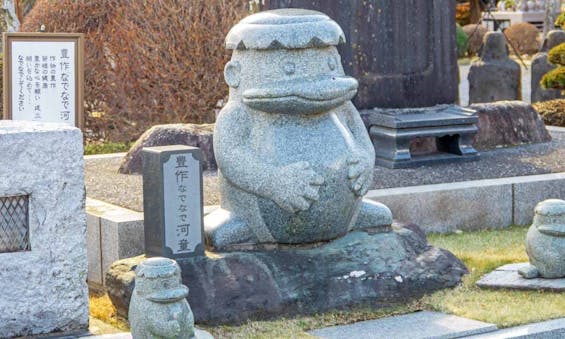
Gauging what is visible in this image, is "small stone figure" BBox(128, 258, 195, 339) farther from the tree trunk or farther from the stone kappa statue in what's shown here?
the tree trunk

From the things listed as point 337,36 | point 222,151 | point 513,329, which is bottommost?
point 513,329

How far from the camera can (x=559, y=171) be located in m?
9.16

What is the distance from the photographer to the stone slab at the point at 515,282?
21.4ft

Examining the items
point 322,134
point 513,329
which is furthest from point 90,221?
point 513,329

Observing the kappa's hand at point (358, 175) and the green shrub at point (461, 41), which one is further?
the green shrub at point (461, 41)

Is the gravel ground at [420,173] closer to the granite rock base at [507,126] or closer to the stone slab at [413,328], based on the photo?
the granite rock base at [507,126]

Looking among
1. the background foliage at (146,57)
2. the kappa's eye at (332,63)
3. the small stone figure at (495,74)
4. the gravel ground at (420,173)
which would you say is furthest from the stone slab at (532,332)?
the small stone figure at (495,74)

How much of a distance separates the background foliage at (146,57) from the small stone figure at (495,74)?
13.0 feet

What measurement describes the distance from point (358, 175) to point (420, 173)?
8.58ft

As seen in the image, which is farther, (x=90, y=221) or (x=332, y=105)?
(x=90, y=221)

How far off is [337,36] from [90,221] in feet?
6.56

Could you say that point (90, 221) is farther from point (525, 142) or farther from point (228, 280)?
point (525, 142)

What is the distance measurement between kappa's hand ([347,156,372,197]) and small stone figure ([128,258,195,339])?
1.39m

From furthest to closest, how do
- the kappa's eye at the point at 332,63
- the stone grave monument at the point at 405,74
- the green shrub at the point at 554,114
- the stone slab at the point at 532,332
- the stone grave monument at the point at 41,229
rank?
1. the green shrub at the point at 554,114
2. the stone grave monument at the point at 405,74
3. the kappa's eye at the point at 332,63
4. the stone slab at the point at 532,332
5. the stone grave monument at the point at 41,229
